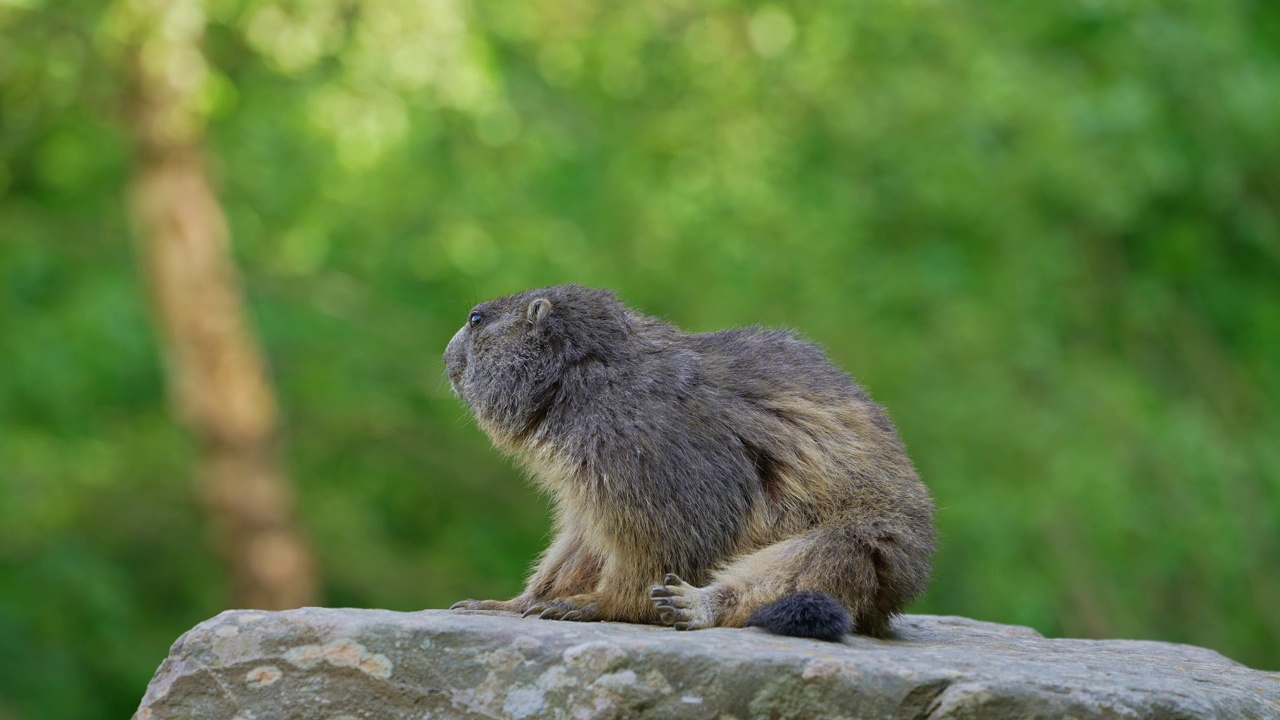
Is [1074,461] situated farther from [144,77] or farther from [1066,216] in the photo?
[144,77]

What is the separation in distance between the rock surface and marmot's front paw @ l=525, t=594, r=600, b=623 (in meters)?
0.39

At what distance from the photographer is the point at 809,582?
546 cm

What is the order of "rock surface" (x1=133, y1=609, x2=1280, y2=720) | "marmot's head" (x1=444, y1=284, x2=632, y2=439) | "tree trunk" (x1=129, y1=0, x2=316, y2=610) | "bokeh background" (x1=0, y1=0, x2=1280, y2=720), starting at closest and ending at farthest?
"rock surface" (x1=133, y1=609, x2=1280, y2=720) → "marmot's head" (x1=444, y1=284, x2=632, y2=439) → "tree trunk" (x1=129, y1=0, x2=316, y2=610) → "bokeh background" (x1=0, y1=0, x2=1280, y2=720)

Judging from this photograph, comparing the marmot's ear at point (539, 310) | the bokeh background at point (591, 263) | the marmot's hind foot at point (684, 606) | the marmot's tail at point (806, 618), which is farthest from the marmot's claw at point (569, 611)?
the bokeh background at point (591, 263)

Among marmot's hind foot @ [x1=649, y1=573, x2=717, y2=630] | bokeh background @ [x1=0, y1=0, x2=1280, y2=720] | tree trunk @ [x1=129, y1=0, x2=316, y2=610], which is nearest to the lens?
marmot's hind foot @ [x1=649, y1=573, x2=717, y2=630]

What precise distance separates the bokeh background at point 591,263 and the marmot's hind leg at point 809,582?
766 cm

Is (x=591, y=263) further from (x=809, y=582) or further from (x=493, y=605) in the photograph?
(x=809, y=582)

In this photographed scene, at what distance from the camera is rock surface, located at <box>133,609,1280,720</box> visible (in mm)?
4648

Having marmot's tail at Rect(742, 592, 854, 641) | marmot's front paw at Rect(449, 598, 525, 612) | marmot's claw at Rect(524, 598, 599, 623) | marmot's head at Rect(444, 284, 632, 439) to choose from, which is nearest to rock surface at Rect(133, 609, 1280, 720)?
marmot's tail at Rect(742, 592, 854, 641)

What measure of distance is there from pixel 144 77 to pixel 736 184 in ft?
17.5

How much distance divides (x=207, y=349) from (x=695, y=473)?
7.79 metres

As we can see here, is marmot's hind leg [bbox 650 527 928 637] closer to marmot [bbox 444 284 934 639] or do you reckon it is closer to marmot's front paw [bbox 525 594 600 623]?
marmot [bbox 444 284 934 639]

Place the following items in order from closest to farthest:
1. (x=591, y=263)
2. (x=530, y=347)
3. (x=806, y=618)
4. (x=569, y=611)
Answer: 1. (x=806, y=618)
2. (x=569, y=611)
3. (x=530, y=347)
4. (x=591, y=263)

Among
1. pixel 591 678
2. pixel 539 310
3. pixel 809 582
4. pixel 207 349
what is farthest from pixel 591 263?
pixel 591 678
